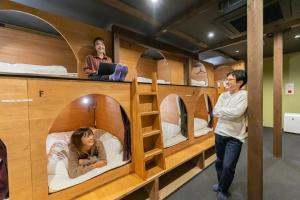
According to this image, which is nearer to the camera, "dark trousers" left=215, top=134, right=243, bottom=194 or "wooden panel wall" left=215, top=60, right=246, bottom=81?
"dark trousers" left=215, top=134, right=243, bottom=194

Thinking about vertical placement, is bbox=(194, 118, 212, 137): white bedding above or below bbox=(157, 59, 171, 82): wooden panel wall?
below

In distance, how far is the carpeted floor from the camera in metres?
1.96

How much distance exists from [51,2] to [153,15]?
5.04 feet

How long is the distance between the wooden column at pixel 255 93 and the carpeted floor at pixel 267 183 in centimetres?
67

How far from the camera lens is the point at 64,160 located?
1752mm

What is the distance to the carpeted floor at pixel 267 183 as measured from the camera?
1.96 meters

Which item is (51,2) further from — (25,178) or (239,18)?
(239,18)

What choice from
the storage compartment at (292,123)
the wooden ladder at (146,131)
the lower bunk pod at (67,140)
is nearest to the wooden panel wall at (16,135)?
the lower bunk pod at (67,140)

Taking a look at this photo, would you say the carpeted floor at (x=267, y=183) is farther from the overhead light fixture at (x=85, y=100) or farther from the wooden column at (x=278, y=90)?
the overhead light fixture at (x=85, y=100)

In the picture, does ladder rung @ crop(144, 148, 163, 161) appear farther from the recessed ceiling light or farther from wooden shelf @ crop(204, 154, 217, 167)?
the recessed ceiling light

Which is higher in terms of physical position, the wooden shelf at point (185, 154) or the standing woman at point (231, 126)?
the standing woman at point (231, 126)

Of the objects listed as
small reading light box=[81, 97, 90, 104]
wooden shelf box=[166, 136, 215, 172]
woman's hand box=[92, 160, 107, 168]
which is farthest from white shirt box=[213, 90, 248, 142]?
small reading light box=[81, 97, 90, 104]

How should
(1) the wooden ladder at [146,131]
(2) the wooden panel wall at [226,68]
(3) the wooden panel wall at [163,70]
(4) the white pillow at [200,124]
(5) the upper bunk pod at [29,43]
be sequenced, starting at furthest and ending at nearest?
(2) the wooden panel wall at [226,68], (3) the wooden panel wall at [163,70], (4) the white pillow at [200,124], (5) the upper bunk pod at [29,43], (1) the wooden ladder at [146,131]

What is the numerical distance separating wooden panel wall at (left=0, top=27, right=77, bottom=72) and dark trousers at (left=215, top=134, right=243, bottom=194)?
2.86 m
